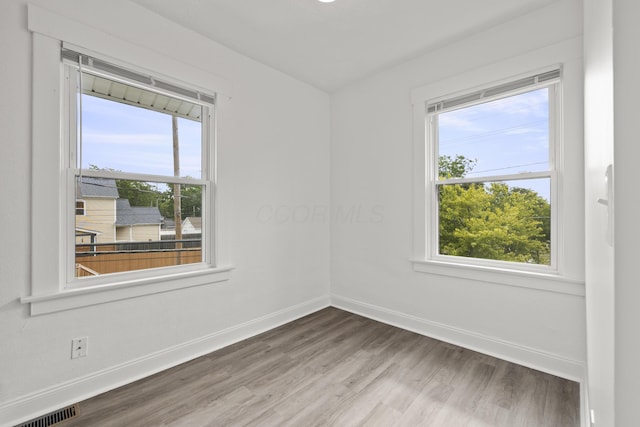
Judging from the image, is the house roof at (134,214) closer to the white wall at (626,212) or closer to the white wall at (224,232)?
the white wall at (224,232)

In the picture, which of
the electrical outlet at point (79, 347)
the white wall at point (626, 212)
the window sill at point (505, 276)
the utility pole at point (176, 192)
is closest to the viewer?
the white wall at point (626, 212)

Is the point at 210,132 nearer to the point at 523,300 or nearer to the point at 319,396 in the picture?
the point at 319,396

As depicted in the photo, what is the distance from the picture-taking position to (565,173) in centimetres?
207

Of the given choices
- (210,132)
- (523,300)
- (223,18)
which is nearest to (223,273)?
(210,132)

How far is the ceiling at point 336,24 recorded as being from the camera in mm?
2129

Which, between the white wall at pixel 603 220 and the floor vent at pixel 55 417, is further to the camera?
the floor vent at pixel 55 417

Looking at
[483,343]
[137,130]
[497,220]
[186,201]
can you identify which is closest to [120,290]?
[186,201]

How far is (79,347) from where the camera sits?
73.5 inches

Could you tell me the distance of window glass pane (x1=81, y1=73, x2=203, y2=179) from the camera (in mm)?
1996

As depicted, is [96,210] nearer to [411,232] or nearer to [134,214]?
[134,214]

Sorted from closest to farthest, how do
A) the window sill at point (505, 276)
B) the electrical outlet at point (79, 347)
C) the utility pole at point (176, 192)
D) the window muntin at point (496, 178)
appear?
the electrical outlet at point (79, 347)
the window sill at point (505, 276)
the window muntin at point (496, 178)
the utility pole at point (176, 192)

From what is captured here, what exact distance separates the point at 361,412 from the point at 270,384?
2.16 feet

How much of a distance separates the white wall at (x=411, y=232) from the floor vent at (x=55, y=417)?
2.50 m

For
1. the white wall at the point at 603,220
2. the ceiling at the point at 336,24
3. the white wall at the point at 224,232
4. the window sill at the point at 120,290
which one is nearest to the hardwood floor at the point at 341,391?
the white wall at the point at 224,232
